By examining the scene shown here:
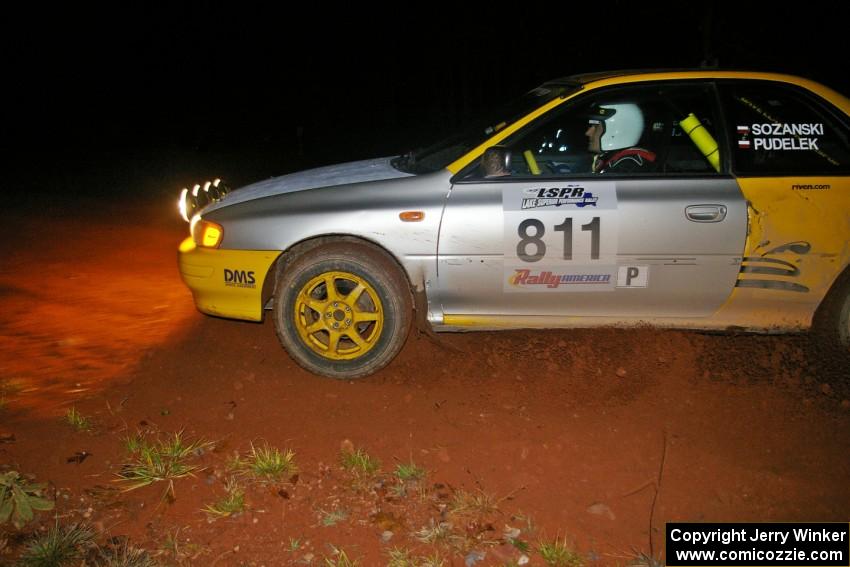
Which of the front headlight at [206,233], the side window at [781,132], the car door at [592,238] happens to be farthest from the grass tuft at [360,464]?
the side window at [781,132]

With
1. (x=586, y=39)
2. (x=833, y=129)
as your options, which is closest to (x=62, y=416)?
(x=833, y=129)

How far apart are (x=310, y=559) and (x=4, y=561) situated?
1218 millimetres

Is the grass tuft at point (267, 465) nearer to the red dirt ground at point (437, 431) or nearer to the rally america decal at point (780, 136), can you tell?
the red dirt ground at point (437, 431)

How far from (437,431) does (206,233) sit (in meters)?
1.90

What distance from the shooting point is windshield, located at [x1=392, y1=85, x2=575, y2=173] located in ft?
14.2

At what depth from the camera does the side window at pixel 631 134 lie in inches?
165

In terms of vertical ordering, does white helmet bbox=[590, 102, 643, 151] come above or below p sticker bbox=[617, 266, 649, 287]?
above

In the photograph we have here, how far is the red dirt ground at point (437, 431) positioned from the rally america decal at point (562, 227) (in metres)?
0.77

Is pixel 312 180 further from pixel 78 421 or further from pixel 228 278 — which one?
pixel 78 421

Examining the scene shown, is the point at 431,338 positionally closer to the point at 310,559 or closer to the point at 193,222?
the point at 193,222

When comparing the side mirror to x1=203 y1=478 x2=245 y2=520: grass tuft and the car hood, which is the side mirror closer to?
the car hood

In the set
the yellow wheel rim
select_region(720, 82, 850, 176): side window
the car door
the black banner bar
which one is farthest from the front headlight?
select_region(720, 82, 850, 176): side window

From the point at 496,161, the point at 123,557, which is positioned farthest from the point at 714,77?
the point at 123,557

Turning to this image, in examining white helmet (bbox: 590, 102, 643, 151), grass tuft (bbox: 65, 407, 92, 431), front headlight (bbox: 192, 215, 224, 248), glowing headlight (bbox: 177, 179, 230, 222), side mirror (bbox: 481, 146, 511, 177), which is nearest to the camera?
grass tuft (bbox: 65, 407, 92, 431)
